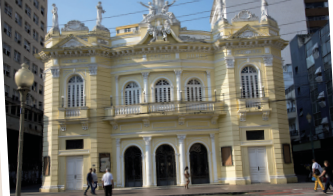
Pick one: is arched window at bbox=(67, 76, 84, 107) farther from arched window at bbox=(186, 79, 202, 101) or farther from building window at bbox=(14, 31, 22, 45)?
building window at bbox=(14, 31, 22, 45)

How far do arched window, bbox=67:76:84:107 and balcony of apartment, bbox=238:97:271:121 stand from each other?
997 centimetres

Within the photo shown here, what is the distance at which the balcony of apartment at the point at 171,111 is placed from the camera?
20.8 meters

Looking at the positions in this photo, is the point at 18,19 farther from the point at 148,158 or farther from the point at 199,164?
the point at 199,164

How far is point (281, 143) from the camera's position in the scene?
2069 centimetres

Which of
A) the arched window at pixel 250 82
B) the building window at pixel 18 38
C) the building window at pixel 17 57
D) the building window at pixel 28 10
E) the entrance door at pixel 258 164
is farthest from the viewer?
the building window at pixel 18 38

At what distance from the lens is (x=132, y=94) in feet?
73.3

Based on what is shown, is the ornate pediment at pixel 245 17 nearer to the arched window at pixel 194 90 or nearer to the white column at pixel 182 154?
the arched window at pixel 194 90

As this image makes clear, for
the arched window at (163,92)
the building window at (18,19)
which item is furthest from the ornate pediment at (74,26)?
A: the arched window at (163,92)

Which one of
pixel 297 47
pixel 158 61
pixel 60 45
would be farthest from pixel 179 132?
pixel 297 47

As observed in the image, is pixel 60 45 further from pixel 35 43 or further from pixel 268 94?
pixel 268 94

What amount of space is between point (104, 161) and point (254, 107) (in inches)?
382

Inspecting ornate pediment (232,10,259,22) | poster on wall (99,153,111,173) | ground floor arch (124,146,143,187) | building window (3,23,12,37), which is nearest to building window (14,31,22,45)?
building window (3,23,12,37)

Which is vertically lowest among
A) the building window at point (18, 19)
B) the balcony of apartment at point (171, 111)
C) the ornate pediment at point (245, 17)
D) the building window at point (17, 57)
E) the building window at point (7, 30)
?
the balcony of apartment at point (171, 111)

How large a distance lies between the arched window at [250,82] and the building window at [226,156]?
350 centimetres
